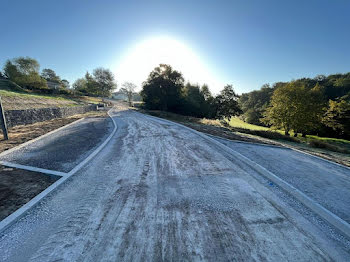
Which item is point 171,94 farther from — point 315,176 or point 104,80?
point 104,80

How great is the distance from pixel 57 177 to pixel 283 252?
4.80 meters

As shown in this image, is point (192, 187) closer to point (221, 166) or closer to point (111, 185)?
point (221, 166)

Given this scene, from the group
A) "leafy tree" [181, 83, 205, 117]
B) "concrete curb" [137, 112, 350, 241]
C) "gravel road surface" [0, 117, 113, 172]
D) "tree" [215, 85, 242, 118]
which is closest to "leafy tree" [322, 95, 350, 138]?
"tree" [215, 85, 242, 118]

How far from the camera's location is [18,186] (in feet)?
10.1

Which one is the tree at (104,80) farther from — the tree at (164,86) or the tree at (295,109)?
the tree at (295,109)

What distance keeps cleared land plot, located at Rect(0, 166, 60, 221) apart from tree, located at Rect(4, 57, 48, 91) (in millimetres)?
51956

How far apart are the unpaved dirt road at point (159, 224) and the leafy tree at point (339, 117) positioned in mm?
38381

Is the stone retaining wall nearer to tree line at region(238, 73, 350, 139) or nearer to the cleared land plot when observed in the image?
the cleared land plot

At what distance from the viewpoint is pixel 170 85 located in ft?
82.9

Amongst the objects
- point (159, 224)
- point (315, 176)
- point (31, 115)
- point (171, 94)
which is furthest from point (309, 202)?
point (171, 94)

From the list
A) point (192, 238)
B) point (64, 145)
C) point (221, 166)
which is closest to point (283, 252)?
point (192, 238)

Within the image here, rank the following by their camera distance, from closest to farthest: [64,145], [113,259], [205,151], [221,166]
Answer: [113,259], [221,166], [205,151], [64,145]

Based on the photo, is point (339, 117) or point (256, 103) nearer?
point (339, 117)

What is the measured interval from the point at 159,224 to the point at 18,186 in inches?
135
